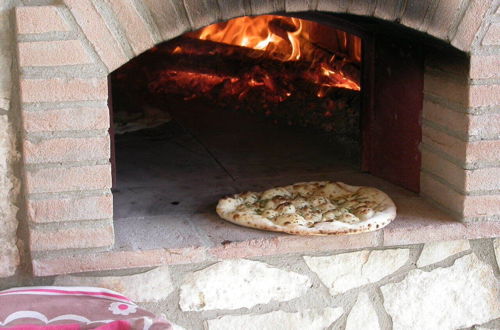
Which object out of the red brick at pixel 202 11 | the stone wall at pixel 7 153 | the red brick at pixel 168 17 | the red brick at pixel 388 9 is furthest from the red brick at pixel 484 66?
the stone wall at pixel 7 153

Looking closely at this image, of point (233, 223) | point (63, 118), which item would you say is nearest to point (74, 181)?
point (63, 118)

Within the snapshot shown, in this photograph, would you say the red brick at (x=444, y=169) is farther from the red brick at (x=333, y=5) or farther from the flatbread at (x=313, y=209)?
the red brick at (x=333, y=5)

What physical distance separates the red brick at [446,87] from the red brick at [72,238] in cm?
117

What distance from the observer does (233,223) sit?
2.49 meters

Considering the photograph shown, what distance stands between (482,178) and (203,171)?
3.77ft

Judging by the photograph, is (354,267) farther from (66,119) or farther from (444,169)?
(66,119)

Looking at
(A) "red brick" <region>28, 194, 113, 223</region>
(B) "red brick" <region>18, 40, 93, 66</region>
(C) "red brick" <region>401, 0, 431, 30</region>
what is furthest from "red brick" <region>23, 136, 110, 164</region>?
(C) "red brick" <region>401, 0, 431, 30</region>

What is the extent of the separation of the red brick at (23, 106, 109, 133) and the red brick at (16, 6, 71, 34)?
22 cm

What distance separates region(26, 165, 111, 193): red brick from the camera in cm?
216

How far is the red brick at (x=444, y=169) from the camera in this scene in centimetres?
250

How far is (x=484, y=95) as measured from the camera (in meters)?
2.41

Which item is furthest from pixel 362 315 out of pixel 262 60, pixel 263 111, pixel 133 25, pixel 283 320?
pixel 262 60

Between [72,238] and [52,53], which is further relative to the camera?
[72,238]

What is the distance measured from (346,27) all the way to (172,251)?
1.18 m
